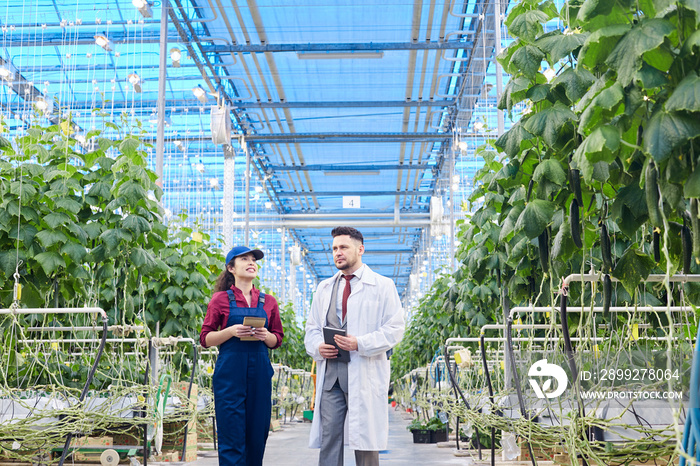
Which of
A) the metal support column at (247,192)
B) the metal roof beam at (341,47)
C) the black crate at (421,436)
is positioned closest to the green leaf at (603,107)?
the black crate at (421,436)

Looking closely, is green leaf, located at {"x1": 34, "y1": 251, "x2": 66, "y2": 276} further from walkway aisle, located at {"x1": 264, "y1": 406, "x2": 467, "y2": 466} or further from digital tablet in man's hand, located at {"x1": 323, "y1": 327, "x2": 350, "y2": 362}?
walkway aisle, located at {"x1": 264, "y1": 406, "x2": 467, "y2": 466}

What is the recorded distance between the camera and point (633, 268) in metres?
2.25

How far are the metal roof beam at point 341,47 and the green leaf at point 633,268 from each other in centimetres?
778

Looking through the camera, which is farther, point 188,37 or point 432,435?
point 188,37

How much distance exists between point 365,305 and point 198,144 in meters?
10.2

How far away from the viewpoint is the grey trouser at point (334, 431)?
3205mm

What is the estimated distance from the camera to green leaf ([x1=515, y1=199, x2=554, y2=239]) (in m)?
2.48

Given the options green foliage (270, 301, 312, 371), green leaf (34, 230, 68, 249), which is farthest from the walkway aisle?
green foliage (270, 301, 312, 371)

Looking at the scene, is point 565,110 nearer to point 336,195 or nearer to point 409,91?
point 409,91

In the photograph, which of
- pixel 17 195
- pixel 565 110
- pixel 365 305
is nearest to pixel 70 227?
pixel 17 195

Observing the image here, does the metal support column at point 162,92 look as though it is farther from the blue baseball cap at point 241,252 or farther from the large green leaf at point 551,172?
the large green leaf at point 551,172

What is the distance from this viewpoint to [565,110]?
7.29ft

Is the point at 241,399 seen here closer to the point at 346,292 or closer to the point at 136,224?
the point at 346,292

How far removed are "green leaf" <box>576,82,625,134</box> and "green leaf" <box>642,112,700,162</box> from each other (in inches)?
4.8
